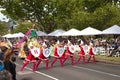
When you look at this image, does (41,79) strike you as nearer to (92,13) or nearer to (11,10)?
(92,13)

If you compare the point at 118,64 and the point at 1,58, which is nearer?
the point at 1,58

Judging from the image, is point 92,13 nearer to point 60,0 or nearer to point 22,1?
point 60,0

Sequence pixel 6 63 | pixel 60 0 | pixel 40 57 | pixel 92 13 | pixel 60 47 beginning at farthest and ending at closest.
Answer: pixel 60 0
pixel 92 13
pixel 60 47
pixel 40 57
pixel 6 63

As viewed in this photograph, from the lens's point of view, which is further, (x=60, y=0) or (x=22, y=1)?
(x=22, y=1)

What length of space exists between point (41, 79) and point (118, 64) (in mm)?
8798

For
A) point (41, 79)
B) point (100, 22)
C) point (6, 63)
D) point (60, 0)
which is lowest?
point (41, 79)

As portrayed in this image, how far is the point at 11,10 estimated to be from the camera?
58406 mm

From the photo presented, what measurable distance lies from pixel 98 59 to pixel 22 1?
106 feet

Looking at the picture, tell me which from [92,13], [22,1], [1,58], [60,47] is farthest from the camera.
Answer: [22,1]

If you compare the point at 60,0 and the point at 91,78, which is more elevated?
the point at 60,0

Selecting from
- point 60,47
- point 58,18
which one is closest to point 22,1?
point 58,18

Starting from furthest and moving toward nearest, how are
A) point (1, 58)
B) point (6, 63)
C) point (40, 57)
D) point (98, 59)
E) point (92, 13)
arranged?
point (92, 13) → point (98, 59) → point (40, 57) → point (1, 58) → point (6, 63)

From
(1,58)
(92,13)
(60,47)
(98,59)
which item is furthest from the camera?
(92,13)

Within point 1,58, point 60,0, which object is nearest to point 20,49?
point 1,58
